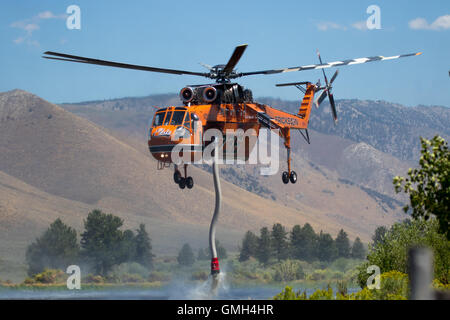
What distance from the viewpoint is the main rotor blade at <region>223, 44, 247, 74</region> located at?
33484 mm

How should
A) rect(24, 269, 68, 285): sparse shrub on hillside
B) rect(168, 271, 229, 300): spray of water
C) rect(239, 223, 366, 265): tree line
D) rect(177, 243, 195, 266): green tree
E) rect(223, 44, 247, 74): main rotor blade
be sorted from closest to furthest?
rect(223, 44, 247, 74): main rotor blade < rect(168, 271, 229, 300): spray of water < rect(24, 269, 68, 285): sparse shrub on hillside < rect(239, 223, 366, 265): tree line < rect(177, 243, 195, 266): green tree

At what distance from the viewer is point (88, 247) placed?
162375 mm

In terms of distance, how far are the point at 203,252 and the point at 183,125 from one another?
146855 mm

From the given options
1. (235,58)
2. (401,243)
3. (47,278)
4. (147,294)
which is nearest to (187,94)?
(235,58)

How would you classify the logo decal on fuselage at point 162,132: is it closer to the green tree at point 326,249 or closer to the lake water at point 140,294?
the lake water at point 140,294

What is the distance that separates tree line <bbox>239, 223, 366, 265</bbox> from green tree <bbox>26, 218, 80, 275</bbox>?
134ft

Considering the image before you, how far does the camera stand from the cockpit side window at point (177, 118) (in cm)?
3784

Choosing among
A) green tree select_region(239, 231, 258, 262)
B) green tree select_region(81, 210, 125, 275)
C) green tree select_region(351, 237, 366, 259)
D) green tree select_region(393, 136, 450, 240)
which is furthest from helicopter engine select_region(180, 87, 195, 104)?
green tree select_region(351, 237, 366, 259)

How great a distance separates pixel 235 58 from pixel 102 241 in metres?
131

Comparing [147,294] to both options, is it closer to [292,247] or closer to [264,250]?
[264,250]

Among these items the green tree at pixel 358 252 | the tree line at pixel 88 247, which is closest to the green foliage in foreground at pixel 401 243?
the tree line at pixel 88 247

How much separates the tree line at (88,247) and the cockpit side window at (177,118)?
124 m

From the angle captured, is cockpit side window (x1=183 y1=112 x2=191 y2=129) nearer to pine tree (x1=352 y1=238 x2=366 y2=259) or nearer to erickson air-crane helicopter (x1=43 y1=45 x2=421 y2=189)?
erickson air-crane helicopter (x1=43 y1=45 x2=421 y2=189)

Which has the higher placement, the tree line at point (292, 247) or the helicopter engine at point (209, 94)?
the helicopter engine at point (209, 94)
